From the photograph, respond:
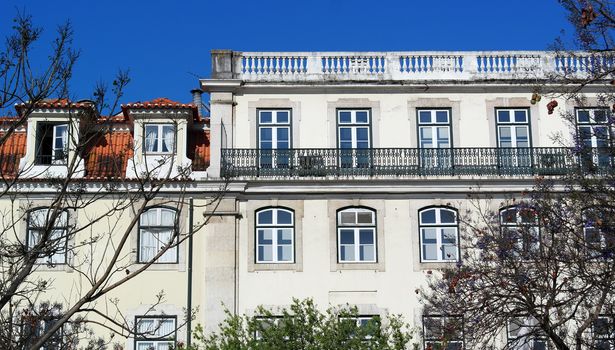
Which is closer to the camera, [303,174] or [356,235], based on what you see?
[356,235]

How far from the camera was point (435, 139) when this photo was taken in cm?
2978

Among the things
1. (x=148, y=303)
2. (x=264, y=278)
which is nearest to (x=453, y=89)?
(x=264, y=278)

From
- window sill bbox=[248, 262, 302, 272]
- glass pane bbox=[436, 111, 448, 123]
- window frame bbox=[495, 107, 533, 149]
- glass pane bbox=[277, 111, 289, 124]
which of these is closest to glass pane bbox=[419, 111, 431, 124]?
glass pane bbox=[436, 111, 448, 123]

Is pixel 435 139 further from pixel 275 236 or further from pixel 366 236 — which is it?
pixel 275 236

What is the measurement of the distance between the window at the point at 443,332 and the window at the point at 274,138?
5.67 meters

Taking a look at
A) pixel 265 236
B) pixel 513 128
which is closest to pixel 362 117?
pixel 513 128

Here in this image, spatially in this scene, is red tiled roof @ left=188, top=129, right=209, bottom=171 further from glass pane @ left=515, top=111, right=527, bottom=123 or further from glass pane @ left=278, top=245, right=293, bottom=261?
glass pane @ left=515, top=111, right=527, bottom=123

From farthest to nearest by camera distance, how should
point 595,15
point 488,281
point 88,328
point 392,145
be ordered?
1. point 392,145
2. point 88,328
3. point 488,281
4. point 595,15

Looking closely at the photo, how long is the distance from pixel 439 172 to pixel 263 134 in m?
4.85

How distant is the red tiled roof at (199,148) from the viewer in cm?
2952

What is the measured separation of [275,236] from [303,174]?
1838 mm

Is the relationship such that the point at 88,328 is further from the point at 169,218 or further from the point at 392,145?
the point at 392,145

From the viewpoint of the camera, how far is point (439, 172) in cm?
2906

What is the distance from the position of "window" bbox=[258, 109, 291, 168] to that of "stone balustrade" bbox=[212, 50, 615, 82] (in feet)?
3.35
